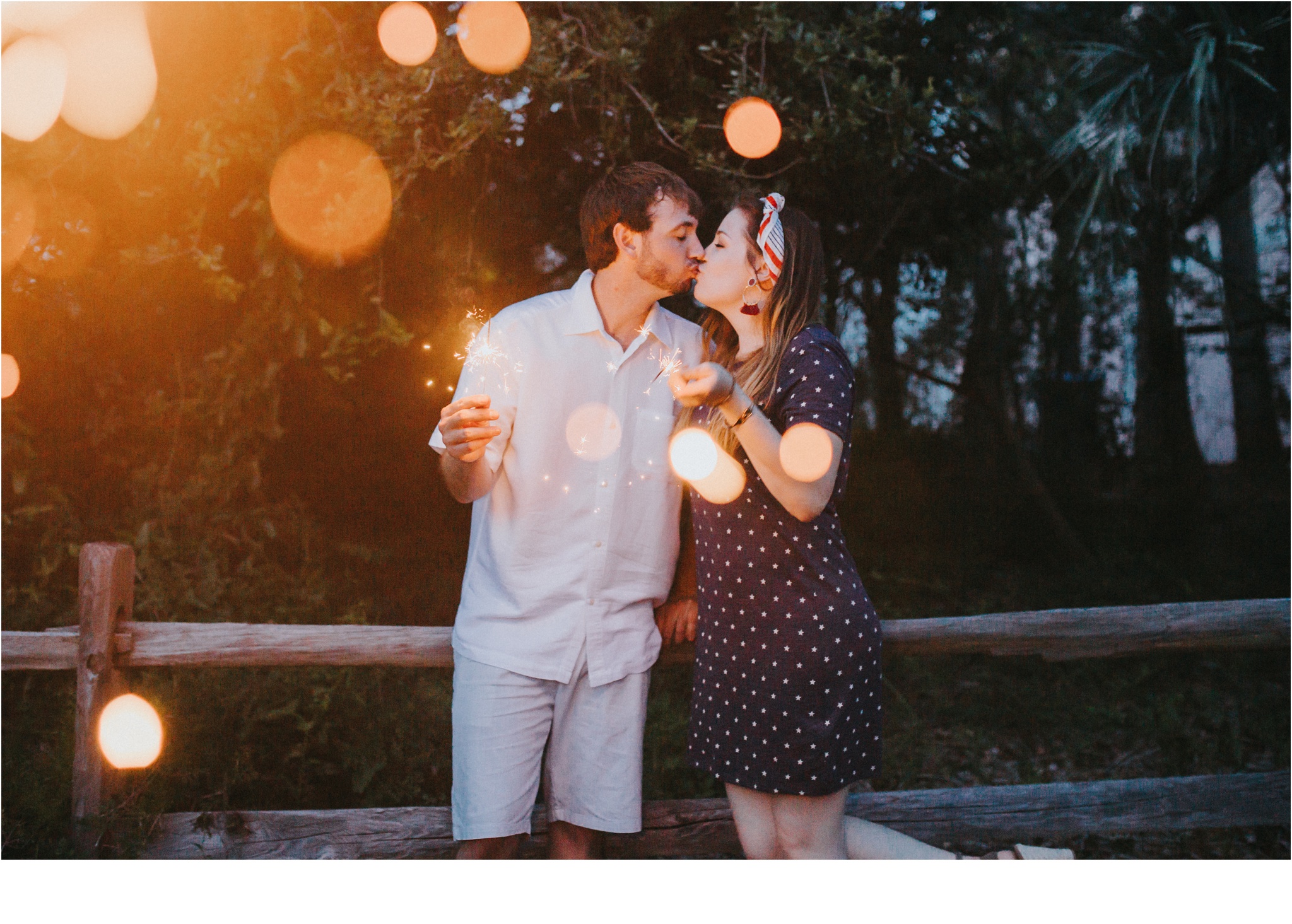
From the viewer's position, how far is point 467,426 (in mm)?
1862

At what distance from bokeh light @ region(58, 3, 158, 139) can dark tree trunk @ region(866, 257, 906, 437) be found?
3.48 meters

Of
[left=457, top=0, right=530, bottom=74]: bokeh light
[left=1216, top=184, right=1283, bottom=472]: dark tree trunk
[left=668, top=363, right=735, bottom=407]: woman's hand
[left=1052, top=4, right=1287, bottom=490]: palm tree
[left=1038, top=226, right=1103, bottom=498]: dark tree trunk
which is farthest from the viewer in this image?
[left=1038, top=226, right=1103, bottom=498]: dark tree trunk

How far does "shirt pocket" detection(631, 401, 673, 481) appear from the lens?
214cm

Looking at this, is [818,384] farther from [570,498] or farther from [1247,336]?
[1247,336]

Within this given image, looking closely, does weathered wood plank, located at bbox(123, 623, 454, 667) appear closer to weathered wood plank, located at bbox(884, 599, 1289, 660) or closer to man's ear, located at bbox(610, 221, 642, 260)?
man's ear, located at bbox(610, 221, 642, 260)

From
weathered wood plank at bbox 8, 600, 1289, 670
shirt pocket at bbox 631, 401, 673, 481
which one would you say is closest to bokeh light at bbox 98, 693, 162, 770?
weathered wood plank at bbox 8, 600, 1289, 670

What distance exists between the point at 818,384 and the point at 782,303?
0.77 feet

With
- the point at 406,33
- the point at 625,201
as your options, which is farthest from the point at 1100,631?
the point at 406,33

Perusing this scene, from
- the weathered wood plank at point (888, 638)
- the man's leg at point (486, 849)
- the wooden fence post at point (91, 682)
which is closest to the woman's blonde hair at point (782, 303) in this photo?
the weathered wood plank at point (888, 638)

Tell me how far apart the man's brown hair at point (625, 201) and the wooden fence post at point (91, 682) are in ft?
5.70

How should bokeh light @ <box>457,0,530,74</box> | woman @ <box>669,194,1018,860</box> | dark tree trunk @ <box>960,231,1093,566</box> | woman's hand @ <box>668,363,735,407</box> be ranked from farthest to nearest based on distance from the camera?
dark tree trunk @ <box>960,231,1093,566</box> → bokeh light @ <box>457,0,530,74</box> → woman @ <box>669,194,1018,860</box> → woman's hand @ <box>668,363,735,407</box>
